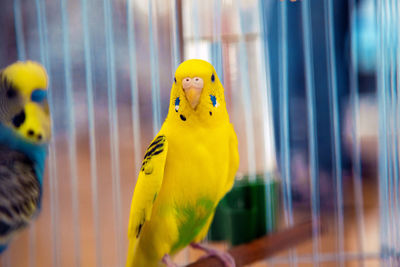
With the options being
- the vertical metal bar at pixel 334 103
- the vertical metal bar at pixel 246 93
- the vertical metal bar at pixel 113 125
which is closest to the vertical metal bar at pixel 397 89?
the vertical metal bar at pixel 334 103

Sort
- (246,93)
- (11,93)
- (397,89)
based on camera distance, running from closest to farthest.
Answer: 1. (11,93)
2. (246,93)
3. (397,89)

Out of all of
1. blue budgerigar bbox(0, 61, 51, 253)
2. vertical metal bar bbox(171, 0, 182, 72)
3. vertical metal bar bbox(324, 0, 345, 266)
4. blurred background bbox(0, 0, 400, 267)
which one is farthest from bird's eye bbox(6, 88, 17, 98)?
vertical metal bar bbox(324, 0, 345, 266)

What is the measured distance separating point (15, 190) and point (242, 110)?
1.20ft

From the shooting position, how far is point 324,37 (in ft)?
2.46

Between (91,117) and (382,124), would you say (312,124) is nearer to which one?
(382,124)

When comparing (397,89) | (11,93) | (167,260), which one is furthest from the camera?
(397,89)

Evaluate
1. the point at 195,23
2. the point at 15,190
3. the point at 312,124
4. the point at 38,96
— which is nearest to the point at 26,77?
the point at 38,96

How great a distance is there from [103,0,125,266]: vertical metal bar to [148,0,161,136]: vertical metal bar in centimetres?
7

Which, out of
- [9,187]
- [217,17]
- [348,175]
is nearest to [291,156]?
[348,175]

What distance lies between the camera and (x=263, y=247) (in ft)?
2.08

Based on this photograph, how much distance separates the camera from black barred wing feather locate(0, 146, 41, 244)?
16.4 inches

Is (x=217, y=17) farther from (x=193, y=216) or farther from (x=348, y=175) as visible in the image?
(x=348, y=175)

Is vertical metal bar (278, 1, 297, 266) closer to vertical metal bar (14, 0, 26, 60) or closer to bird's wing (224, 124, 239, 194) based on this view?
bird's wing (224, 124, 239, 194)

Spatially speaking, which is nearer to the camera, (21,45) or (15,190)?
(15,190)
